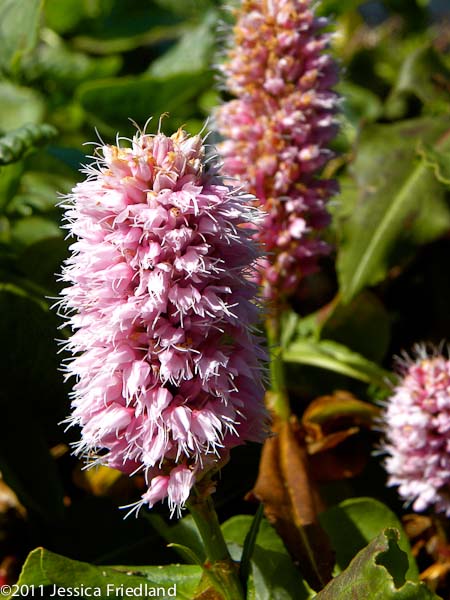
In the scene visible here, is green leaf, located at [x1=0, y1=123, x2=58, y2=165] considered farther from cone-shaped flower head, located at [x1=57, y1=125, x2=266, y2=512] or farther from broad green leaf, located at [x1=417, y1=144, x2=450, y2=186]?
broad green leaf, located at [x1=417, y1=144, x2=450, y2=186]

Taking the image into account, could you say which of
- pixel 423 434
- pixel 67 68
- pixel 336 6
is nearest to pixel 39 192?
pixel 67 68

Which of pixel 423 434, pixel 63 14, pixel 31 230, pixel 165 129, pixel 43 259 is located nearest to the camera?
pixel 423 434

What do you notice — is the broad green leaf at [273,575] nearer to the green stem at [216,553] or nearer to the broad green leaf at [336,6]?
the green stem at [216,553]

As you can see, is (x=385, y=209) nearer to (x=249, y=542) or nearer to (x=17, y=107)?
(x=249, y=542)

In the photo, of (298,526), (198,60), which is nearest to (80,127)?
(198,60)

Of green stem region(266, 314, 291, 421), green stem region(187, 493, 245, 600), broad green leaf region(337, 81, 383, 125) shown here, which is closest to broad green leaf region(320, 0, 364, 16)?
broad green leaf region(337, 81, 383, 125)

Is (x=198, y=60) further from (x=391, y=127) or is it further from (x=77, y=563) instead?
(x=77, y=563)
